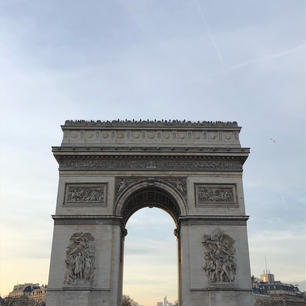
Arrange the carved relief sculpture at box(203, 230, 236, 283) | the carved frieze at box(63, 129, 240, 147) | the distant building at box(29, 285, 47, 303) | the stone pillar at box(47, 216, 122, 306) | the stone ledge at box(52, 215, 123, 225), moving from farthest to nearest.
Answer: the distant building at box(29, 285, 47, 303) < the carved frieze at box(63, 129, 240, 147) < the stone ledge at box(52, 215, 123, 225) < the carved relief sculpture at box(203, 230, 236, 283) < the stone pillar at box(47, 216, 122, 306)

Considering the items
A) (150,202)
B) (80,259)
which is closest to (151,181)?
(150,202)

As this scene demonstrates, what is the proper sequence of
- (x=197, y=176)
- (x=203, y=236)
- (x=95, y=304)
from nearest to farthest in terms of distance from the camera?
1. (x=95, y=304)
2. (x=203, y=236)
3. (x=197, y=176)

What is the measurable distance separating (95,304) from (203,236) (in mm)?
6867

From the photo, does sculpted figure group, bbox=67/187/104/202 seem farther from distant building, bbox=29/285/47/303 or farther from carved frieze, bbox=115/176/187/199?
distant building, bbox=29/285/47/303

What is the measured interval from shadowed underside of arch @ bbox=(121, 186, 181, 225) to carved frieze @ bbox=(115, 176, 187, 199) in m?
0.55

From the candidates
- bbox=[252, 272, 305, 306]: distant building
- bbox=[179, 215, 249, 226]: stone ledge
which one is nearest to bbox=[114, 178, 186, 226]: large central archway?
bbox=[179, 215, 249, 226]: stone ledge

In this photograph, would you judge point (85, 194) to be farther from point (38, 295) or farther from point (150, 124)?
point (38, 295)

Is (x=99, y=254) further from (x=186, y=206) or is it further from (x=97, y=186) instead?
(x=186, y=206)

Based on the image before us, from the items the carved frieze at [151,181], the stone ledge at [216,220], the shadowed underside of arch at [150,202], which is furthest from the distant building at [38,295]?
the stone ledge at [216,220]

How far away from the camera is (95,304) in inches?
771

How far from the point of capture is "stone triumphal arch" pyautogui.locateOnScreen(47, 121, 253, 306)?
20047mm

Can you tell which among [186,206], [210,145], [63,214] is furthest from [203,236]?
[63,214]

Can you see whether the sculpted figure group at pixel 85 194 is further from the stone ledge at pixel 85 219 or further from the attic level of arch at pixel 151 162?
the attic level of arch at pixel 151 162

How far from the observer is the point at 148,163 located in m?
22.8
